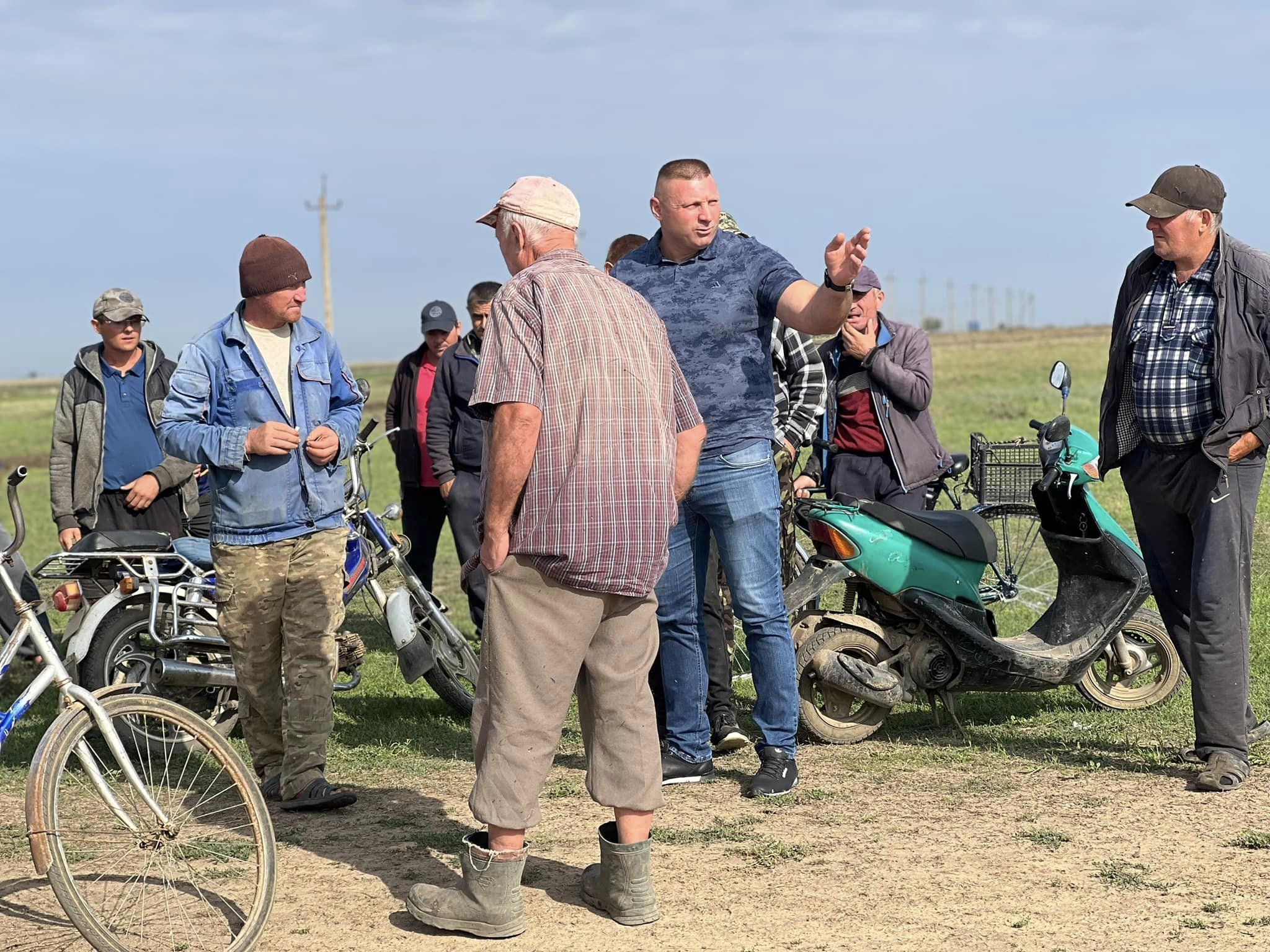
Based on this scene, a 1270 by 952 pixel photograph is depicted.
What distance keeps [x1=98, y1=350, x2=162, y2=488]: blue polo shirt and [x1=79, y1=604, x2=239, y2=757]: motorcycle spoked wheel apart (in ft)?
3.21

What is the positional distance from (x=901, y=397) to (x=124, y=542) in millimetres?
3605

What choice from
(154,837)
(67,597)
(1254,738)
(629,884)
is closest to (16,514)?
(154,837)

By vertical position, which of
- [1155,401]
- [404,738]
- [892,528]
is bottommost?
[404,738]

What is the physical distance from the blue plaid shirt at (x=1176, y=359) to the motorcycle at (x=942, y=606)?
0.45 m

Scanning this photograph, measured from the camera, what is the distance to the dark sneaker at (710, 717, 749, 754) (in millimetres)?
6113

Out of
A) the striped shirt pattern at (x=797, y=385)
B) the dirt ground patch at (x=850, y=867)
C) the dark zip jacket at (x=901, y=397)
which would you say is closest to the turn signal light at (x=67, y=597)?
the dirt ground patch at (x=850, y=867)

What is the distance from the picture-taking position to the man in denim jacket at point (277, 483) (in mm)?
5410

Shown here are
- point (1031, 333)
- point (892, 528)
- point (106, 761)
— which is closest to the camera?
point (106, 761)

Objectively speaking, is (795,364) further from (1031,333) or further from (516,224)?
(1031,333)

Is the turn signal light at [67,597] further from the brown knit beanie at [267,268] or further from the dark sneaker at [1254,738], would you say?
the dark sneaker at [1254,738]

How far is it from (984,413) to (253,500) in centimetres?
2171

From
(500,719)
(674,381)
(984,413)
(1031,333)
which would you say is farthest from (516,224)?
(1031,333)

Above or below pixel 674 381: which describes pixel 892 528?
below

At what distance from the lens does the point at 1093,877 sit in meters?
4.45
